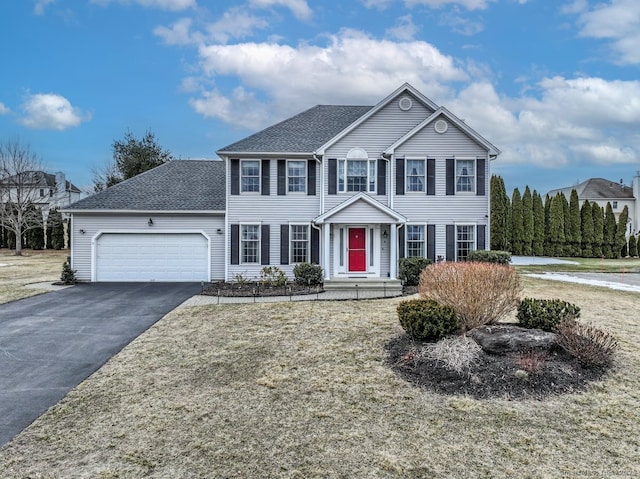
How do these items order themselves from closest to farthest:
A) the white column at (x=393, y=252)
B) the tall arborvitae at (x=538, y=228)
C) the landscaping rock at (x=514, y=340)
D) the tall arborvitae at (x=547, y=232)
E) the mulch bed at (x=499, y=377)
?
the mulch bed at (x=499, y=377) < the landscaping rock at (x=514, y=340) < the white column at (x=393, y=252) < the tall arborvitae at (x=538, y=228) < the tall arborvitae at (x=547, y=232)

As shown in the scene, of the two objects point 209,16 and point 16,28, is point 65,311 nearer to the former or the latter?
point 209,16

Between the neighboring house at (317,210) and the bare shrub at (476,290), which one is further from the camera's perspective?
the neighboring house at (317,210)

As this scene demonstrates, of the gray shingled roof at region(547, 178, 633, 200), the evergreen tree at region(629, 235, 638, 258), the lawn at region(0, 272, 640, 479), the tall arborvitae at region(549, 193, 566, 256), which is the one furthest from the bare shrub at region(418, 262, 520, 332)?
the gray shingled roof at region(547, 178, 633, 200)

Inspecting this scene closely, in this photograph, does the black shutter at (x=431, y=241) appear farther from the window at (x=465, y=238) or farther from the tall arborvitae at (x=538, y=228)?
the tall arborvitae at (x=538, y=228)

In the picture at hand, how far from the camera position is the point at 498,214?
31500mm

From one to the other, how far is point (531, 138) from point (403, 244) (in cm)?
1389

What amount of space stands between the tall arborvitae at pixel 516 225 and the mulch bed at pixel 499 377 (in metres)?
29.1

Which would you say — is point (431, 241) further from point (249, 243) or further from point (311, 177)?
point (249, 243)

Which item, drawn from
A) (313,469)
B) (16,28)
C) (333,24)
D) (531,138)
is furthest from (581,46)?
(16,28)

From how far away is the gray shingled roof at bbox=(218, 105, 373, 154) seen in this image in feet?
53.4

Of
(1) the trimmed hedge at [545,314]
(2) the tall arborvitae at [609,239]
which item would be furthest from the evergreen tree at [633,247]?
(1) the trimmed hedge at [545,314]

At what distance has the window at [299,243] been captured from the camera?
1631 cm

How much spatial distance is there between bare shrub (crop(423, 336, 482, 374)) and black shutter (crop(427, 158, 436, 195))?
33.7ft

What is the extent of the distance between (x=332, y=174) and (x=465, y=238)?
19.3 ft
